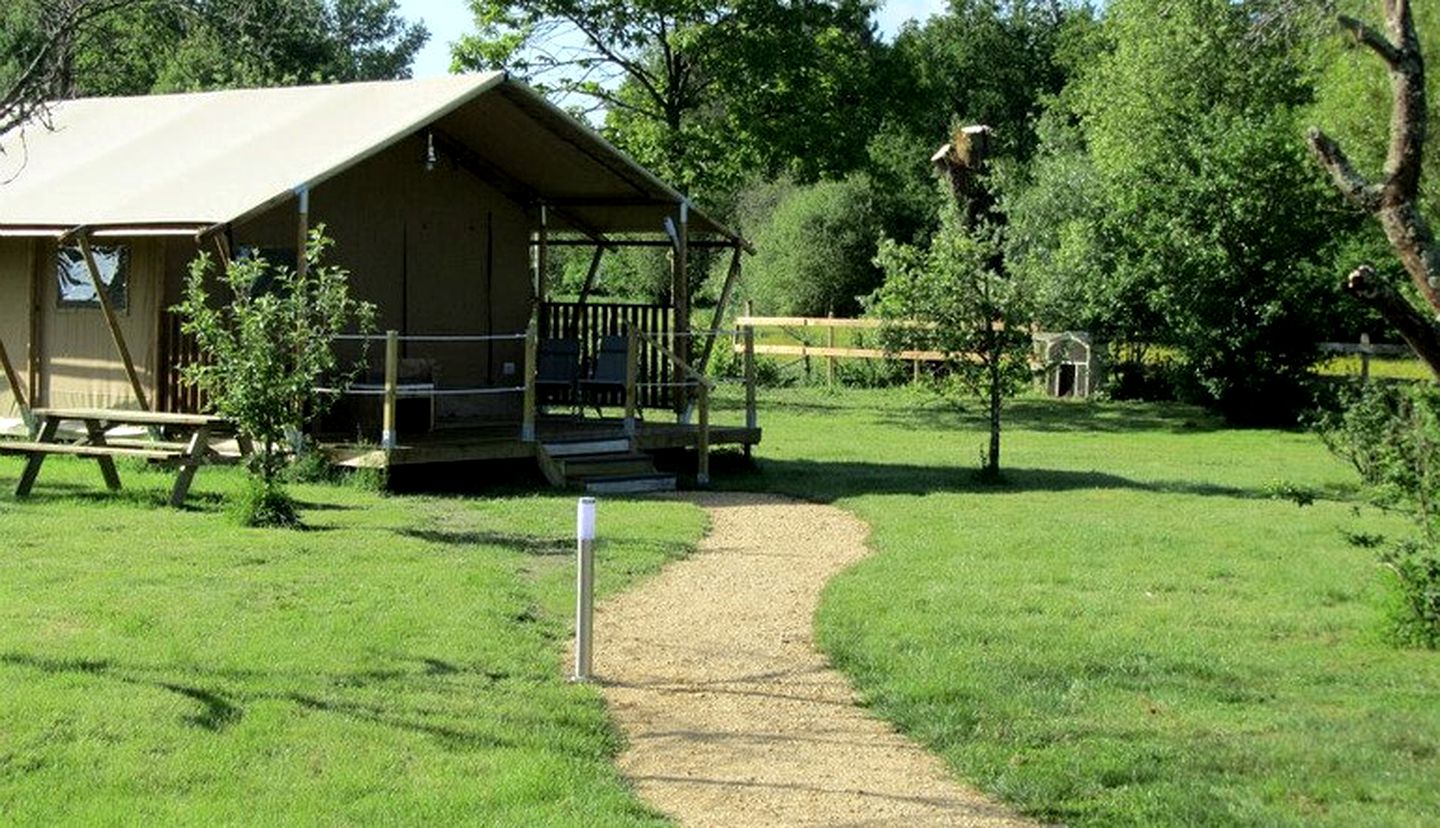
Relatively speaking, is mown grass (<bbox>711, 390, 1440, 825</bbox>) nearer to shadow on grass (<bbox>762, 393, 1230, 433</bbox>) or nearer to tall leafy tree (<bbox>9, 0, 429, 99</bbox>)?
tall leafy tree (<bbox>9, 0, 429, 99</bbox>)

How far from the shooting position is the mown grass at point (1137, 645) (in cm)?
765

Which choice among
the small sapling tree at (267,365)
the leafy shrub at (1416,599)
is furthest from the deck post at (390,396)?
the leafy shrub at (1416,599)

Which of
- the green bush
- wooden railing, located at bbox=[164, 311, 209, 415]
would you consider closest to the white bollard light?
wooden railing, located at bbox=[164, 311, 209, 415]

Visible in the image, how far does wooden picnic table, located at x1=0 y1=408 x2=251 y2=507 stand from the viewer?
15555 mm

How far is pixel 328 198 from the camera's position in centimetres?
1983

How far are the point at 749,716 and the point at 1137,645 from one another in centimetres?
267

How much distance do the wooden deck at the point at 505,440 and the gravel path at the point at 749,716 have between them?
452cm

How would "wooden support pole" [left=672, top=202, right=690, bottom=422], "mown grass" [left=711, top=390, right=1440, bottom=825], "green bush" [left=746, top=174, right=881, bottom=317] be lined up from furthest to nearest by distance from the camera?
"green bush" [left=746, top=174, right=881, bottom=317] < "wooden support pole" [left=672, top=202, right=690, bottom=422] < "mown grass" [left=711, top=390, right=1440, bottom=825]

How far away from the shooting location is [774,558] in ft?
46.8

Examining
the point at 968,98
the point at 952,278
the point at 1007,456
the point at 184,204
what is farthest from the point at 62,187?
A: the point at 968,98

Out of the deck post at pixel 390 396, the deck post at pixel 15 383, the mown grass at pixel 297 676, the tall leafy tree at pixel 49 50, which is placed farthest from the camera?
the deck post at pixel 15 383

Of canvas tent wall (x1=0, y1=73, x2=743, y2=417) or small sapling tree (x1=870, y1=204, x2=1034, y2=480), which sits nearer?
canvas tent wall (x1=0, y1=73, x2=743, y2=417)

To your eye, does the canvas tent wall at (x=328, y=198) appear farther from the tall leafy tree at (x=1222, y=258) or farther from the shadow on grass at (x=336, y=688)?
the tall leafy tree at (x=1222, y=258)

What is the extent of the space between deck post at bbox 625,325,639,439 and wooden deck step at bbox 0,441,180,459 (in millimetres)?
4735
